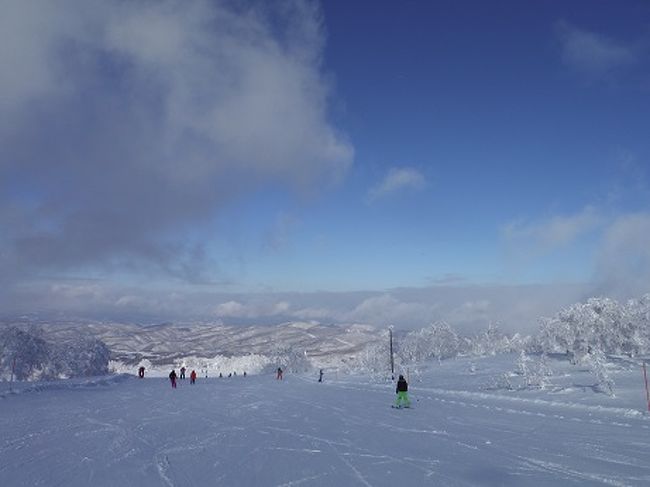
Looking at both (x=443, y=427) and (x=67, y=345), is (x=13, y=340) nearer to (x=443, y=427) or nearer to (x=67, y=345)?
(x=67, y=345)

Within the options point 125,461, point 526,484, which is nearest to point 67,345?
point 125,461

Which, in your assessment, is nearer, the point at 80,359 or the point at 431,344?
the point at 80,359

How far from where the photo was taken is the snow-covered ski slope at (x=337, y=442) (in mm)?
10312

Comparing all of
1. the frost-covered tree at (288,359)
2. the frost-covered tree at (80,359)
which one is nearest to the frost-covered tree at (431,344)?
the frost-covered tree at (288,359)

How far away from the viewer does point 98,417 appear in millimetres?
21141

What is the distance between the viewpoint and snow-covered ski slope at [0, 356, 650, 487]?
10.3 metres

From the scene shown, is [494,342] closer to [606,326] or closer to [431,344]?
[431,344]

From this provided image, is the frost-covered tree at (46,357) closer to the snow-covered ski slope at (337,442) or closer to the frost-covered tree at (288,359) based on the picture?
the frost-covered tree at (288,359)

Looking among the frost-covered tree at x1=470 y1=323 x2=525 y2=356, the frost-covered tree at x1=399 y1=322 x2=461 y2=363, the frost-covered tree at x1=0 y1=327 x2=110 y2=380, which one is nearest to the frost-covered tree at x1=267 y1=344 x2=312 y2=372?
the frost-covered tree at x1=399 y1=322 x2=461 y2=363

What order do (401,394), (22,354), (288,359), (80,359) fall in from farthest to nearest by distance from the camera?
(288,359) → (80,359) → (22,354) → (401,394)

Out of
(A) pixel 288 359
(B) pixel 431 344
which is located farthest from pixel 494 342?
(A) pixel 288 359

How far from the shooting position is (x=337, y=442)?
47.7 ft

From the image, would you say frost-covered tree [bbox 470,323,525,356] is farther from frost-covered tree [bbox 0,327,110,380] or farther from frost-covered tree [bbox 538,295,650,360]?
frost-covered tree [bbox 0,327,110,380]

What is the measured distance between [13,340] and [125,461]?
283ft
